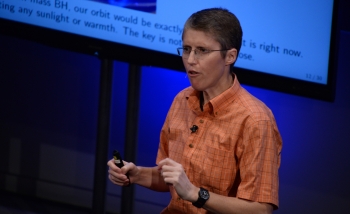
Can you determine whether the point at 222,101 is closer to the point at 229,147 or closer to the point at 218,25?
the point at 229,147

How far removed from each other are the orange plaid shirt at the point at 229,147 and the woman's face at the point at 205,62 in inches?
2.8

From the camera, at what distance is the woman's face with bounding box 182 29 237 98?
2430mm

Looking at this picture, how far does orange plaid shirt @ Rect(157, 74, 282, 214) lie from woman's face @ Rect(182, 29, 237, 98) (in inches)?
2.8

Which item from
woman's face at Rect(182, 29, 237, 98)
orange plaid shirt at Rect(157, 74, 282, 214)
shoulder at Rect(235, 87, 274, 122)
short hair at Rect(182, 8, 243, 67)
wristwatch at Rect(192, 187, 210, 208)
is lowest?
wristwatch at Rect(192, 187, 210, 208)

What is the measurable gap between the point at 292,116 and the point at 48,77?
6.02 feet

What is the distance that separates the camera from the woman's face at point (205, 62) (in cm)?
243

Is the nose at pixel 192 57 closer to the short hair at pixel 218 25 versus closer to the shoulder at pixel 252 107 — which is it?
the short hair at pixel 218 25

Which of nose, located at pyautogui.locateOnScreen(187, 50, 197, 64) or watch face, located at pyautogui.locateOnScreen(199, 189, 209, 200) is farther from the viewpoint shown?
nose, located at pyautogui.locateOnScreen(187, 50, 197, 64)

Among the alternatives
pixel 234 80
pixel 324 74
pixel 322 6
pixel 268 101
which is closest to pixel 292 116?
pixel 268 101

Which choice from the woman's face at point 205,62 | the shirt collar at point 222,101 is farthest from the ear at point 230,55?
the shirt collar at point 222,101

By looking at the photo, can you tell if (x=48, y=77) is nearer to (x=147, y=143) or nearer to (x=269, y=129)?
(x=147, y=143)

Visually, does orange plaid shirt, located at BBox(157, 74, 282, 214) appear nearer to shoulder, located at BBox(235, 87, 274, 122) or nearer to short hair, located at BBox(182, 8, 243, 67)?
shoulder, located at BBox(235, 87, 274, 122)

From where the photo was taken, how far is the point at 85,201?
496 cm

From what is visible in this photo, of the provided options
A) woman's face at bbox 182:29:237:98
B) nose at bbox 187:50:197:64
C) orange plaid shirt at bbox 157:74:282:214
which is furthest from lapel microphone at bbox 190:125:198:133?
nose at bbox 187:50:197:64
